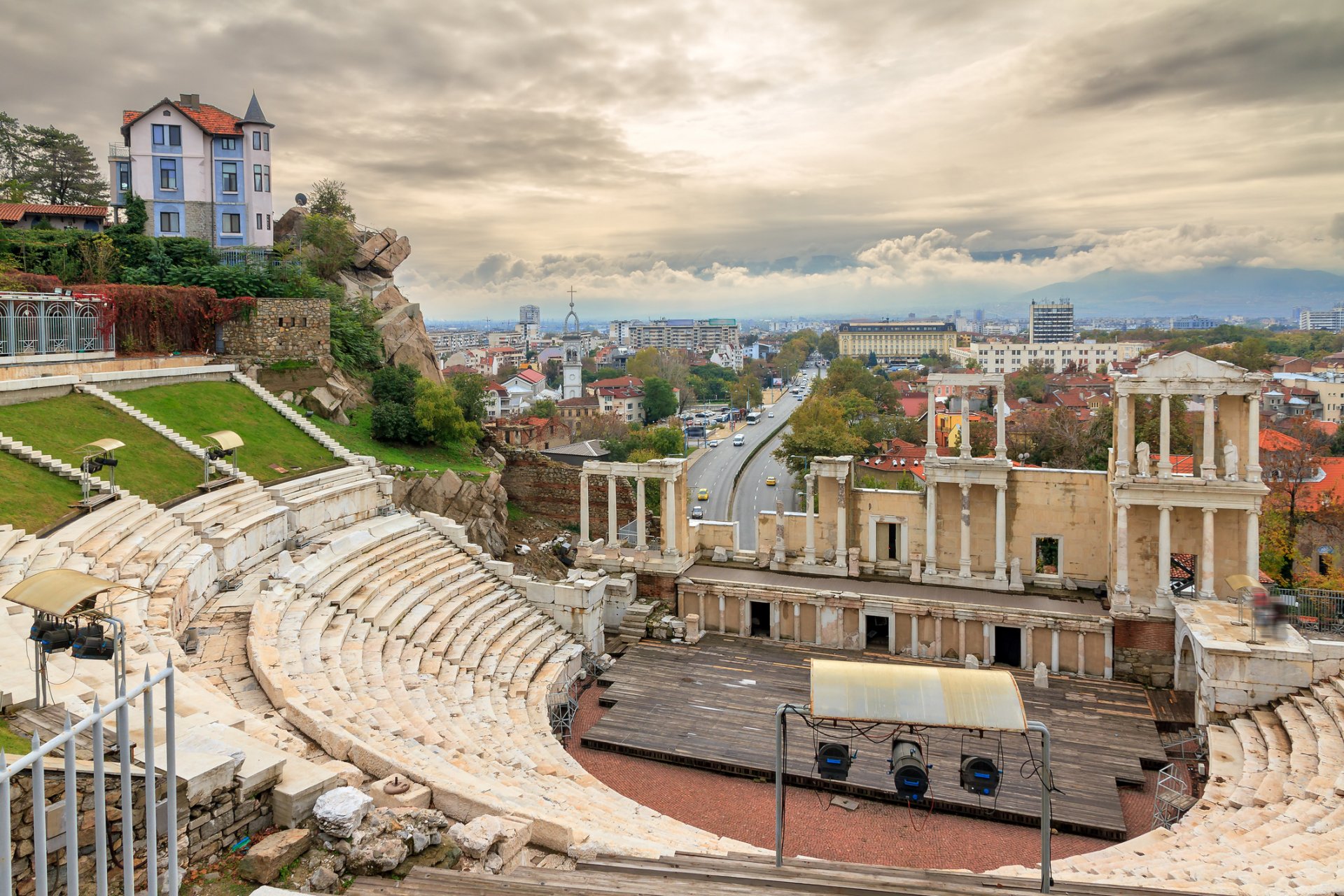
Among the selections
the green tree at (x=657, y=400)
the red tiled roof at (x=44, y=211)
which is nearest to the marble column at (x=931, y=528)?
the red tiled roof at (x=44, y=211)

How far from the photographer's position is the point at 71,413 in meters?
26.4

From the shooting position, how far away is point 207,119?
163 feet

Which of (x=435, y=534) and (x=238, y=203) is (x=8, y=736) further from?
(x=238, y=203)

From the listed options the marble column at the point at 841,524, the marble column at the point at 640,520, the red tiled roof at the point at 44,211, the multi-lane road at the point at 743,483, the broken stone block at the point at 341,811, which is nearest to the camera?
the broken stone block at the point at 341,811

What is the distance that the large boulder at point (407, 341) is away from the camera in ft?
164

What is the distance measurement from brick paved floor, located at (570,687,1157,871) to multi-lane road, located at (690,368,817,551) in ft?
95.0

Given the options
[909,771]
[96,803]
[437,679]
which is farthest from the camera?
[437,679]

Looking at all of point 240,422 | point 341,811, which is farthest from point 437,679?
point 240,422

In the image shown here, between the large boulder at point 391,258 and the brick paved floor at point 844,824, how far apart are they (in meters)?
42.9

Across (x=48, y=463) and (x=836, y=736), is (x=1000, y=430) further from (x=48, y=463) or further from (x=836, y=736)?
(x=48, y=463)

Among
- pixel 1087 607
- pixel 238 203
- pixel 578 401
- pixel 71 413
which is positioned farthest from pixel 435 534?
pixel 578 401

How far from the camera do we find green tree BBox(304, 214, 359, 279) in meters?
51.4

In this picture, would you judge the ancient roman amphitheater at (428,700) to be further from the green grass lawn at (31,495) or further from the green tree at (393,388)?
the green tree at (393,388)

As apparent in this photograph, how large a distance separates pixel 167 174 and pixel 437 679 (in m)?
41.4
